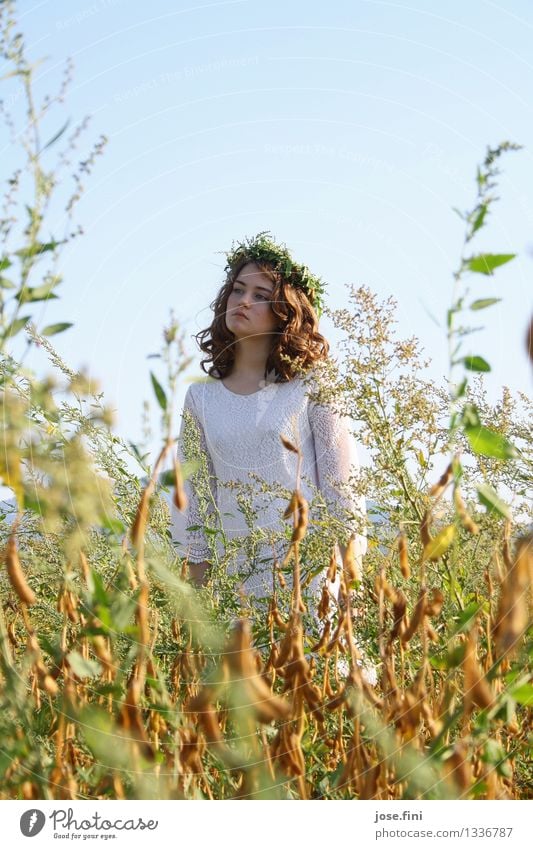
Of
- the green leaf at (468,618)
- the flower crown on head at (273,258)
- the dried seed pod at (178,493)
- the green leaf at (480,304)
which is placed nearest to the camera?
the dried seed pod at (178,493)

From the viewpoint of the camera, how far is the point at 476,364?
24.0 inches

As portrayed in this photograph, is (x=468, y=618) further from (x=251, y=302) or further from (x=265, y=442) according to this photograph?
(x=265, y=442)

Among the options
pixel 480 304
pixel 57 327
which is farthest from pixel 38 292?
pixel 480 304

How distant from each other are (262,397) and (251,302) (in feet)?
1.24

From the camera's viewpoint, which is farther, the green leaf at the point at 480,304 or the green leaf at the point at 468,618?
the green leaf at the point at 468,618

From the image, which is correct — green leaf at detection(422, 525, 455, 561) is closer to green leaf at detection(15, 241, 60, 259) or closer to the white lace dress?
green leaf at detection(15, 241, 60, 259)

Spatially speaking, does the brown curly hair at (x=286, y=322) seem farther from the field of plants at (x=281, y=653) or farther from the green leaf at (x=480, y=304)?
the green leaf at (x=480, y=304)

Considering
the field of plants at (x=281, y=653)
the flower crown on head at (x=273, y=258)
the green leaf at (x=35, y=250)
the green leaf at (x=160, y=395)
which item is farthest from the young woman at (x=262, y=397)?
the green leaf at (x=160, y=395)

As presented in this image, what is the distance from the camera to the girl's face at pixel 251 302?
2441mm

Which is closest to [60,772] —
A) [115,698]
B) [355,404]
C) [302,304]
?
[115,698]

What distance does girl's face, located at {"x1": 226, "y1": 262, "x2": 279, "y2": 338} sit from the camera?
2441 mm
